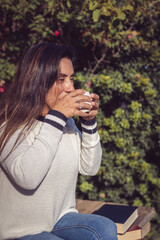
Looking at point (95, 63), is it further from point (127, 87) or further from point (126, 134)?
point (126, 134)

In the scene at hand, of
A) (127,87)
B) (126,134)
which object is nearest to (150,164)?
(126,134)

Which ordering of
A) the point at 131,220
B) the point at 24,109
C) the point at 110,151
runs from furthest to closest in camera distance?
the point at 110,151
the point at 131,220
the point at 24,109

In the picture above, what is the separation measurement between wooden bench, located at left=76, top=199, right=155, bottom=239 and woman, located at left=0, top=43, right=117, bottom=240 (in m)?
0.77

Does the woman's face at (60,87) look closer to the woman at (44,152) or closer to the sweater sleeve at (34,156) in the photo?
the woman at (44,152)

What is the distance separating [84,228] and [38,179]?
42cm

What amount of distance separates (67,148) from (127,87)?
1.53 meters

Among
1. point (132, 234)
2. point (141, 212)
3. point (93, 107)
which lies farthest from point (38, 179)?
point (141, 212)

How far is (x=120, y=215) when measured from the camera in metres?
2.20

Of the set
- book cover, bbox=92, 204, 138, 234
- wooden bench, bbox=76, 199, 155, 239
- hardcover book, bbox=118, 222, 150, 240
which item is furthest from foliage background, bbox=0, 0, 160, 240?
hardcover book, bbox=118, 222, 150, 240

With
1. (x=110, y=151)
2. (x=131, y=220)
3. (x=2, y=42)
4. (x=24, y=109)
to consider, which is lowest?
(x=131, y=220)

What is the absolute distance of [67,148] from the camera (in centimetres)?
194

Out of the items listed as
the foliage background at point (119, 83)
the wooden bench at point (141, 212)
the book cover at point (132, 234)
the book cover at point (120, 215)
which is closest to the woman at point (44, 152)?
the book cover at point (120, 215)

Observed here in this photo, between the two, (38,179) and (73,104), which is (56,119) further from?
(38,179)

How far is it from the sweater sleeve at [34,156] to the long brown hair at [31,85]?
17 centimetres
